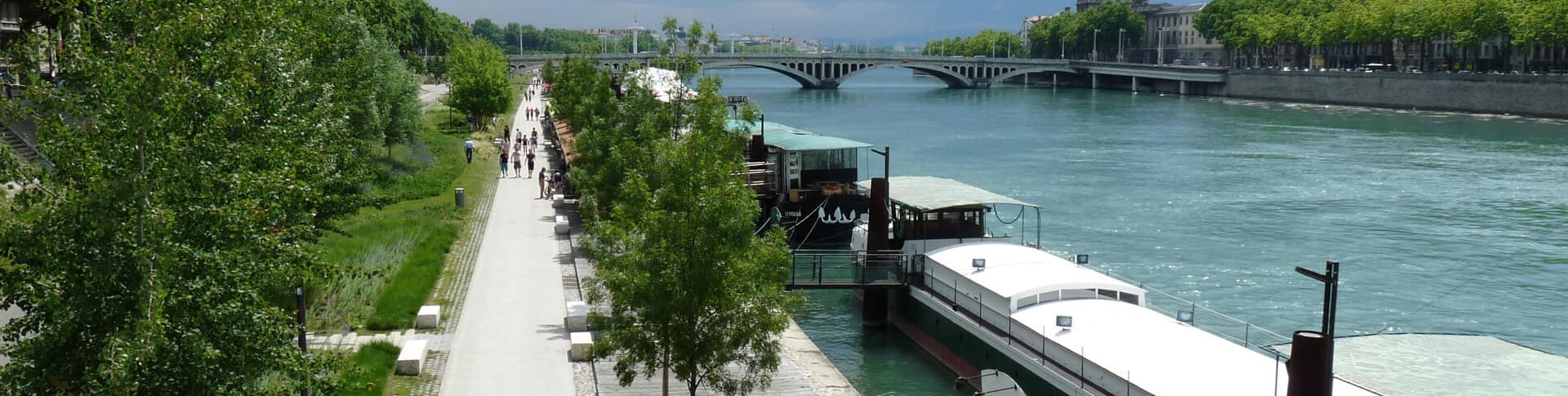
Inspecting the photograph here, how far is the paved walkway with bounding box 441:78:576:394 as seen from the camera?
70.9 ft

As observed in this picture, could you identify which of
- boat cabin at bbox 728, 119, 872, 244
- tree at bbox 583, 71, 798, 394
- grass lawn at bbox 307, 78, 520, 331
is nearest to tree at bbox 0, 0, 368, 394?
grass lawn at bbox 307, 78, 520, 331

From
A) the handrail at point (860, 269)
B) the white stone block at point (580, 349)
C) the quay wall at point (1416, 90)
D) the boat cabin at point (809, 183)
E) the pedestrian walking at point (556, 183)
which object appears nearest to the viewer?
the white stone block at point (580, 349)

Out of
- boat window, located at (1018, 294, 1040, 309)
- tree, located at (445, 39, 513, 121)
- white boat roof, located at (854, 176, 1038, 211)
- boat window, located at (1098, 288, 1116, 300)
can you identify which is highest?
tree, located at (445, 39, 513, 121)

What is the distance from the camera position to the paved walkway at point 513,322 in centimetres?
2162

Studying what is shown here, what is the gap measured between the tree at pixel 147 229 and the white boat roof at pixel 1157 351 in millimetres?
12446

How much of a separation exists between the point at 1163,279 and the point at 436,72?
322 ft

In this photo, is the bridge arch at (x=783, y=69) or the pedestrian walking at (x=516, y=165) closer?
the pedestrian walking at (x=516, y=165)

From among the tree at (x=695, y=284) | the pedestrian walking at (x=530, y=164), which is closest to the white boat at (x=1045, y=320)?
the tree at (x=695, y=284)

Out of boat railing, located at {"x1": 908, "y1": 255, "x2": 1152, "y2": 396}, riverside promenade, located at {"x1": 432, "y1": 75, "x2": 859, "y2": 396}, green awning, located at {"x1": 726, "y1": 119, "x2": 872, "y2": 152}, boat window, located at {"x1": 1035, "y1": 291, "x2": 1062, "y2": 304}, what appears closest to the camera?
boat railing, located at {"x1": 908, "y1": 255, "x2": 1152, "y2": 396}

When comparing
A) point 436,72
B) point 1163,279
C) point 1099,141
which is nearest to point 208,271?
point 1163,279

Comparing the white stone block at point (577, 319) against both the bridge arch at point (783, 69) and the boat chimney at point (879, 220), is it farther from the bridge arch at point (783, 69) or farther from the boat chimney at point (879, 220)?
the bridge arch at point (783, 69)

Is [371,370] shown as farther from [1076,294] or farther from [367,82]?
[367,82]

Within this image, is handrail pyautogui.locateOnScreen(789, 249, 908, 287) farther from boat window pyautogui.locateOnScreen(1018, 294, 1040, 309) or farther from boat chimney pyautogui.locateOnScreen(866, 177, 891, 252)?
boat window pyautogui.locateOnScreen(1018, 294, 1040, 309)

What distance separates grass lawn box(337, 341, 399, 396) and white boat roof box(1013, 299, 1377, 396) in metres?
10.8
